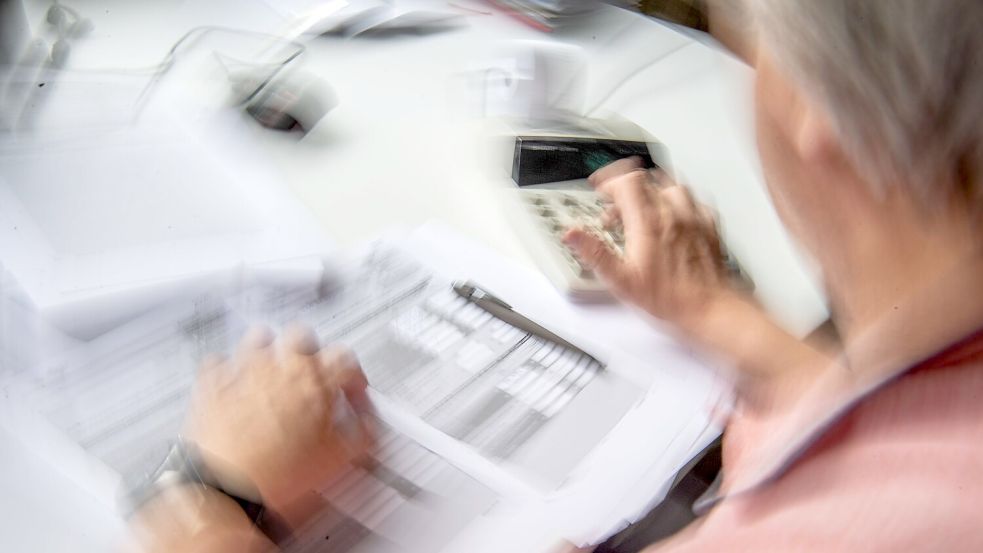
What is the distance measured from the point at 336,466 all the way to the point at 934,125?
38cm

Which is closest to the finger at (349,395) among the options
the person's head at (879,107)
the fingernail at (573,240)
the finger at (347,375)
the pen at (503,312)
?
the finger at (347,375)

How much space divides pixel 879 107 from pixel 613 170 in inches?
13.4

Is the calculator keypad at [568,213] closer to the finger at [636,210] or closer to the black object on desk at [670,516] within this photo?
the finger at [636,210]

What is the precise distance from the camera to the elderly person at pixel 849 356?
0.30 m

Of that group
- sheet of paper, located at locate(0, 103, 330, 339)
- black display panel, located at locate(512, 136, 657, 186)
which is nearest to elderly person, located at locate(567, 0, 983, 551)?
black display panel, located at locate(512, 136, 657, 186)

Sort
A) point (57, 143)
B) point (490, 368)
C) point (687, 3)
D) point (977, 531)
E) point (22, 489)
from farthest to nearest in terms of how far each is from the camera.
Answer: point (687, 3) → point (57, 143) → point (490, 368) → point (22, 489) → point (977, 531)

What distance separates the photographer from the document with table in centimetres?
41

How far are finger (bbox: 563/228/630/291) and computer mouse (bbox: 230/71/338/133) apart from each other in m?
0.30

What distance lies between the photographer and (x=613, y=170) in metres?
0.66

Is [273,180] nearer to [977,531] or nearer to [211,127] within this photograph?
[211,127]

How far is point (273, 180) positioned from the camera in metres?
0.61

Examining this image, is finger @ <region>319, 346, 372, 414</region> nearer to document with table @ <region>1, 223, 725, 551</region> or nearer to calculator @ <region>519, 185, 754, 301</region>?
document with table @ <region>1, 223, 725, 551</region>

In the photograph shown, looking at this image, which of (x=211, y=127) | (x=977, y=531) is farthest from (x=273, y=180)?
(x=977, y=531)

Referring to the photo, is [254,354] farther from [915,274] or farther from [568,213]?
[915,274]
